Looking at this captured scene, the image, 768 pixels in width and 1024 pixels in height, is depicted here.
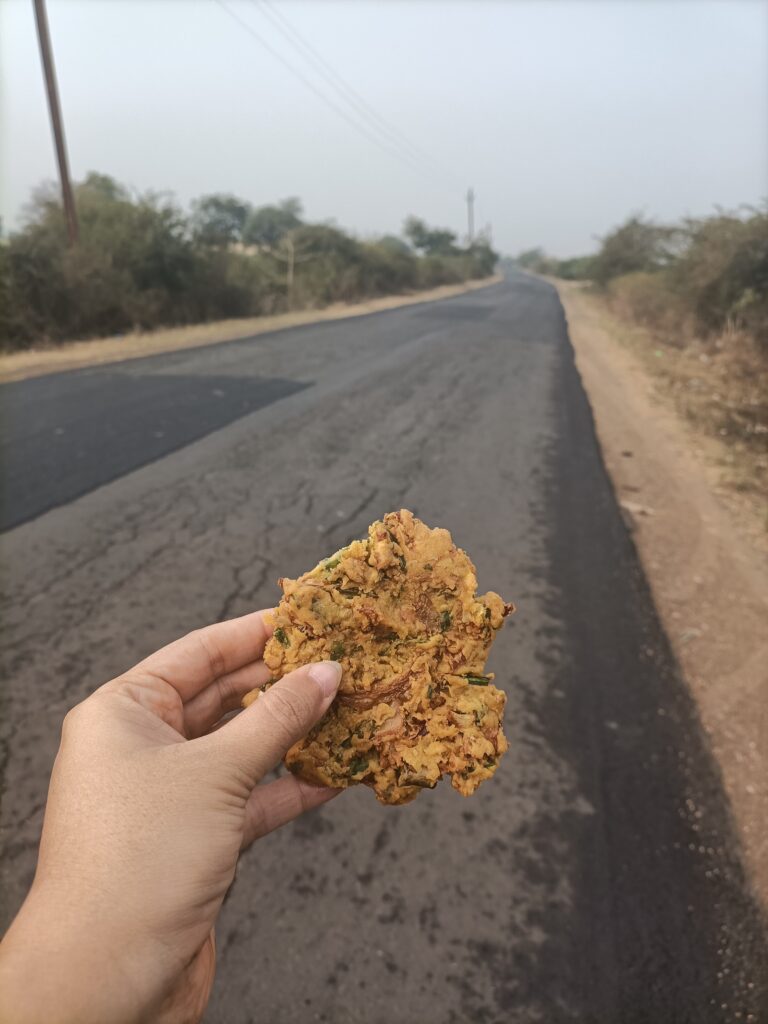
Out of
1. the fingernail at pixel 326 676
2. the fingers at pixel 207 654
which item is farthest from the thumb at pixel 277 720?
the fingers at pixel 207 654

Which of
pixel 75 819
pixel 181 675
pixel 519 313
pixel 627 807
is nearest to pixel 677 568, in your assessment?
pixel 627 807

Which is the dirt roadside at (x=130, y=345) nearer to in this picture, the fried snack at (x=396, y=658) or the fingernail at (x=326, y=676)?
the fried snack at (x=396, y=658)

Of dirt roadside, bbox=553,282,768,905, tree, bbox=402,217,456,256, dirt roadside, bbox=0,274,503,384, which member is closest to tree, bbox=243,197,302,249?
tree, bbox=402,217,456,256

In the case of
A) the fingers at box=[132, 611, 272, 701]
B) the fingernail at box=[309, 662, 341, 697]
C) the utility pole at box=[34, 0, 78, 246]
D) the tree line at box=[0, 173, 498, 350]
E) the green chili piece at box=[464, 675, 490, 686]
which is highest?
the utility pole at box=[34, 0, 78, 246]

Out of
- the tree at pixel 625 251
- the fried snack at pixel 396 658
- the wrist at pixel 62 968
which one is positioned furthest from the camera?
the tree at pixel 625 251

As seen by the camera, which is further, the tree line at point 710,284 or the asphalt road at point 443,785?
the tree line at point 710,284

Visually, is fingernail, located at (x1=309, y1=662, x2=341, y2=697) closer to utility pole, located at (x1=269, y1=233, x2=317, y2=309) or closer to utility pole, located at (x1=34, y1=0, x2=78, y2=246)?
utility pole, located at (x1=34, y1=0, x2=78, y2=246)

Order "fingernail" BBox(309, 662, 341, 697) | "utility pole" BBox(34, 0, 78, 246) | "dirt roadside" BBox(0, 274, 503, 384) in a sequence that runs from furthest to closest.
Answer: "utility pole" BBox(34, 0, 78, 246)
"dirt roadside" BBox(0, 274, 503, 384)
"fingernail" BBox(309, 662, 341, 697)

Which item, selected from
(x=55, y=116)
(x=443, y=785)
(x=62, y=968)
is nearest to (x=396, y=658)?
(x=62, y=968)
